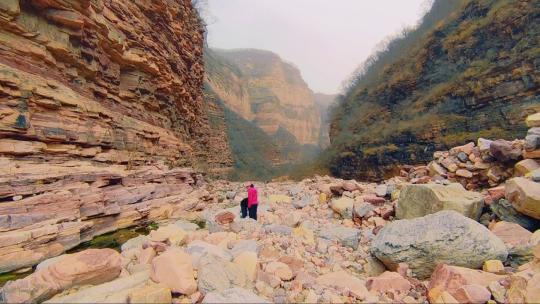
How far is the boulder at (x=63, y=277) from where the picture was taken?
8.53 feet

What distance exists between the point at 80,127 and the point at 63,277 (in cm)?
678

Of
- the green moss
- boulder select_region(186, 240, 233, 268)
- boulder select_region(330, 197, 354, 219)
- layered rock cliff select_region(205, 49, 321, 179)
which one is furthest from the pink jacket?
layered rock cliff select_region(205, 49, 321, 179)

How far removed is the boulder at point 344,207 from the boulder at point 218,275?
13.1 ft

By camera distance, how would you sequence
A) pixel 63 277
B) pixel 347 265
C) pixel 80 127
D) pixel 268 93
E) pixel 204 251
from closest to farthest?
pixel 63 277 → pixel 204 251 → pixel 347 265 → pixel 80 127 → pixel 268 93

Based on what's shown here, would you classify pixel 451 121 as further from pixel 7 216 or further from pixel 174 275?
pixel 7 216

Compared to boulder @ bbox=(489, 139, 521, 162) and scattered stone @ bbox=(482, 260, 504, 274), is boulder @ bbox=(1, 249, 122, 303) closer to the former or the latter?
scattered stone @ bbox=(482, 260, 504, 274)

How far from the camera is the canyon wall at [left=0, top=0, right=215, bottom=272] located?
18.9 feet

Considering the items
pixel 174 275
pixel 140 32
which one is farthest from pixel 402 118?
pixel 174 275

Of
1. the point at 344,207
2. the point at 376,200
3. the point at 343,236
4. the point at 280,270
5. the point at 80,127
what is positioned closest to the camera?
the point at 280,270

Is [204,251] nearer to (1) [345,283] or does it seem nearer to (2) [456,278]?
(1) [345,283]

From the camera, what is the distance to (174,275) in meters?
2.82

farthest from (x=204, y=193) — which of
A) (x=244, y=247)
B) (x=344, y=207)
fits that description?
(x=244, y=247)

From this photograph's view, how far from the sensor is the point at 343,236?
492 centimetres

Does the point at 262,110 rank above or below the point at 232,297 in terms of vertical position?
above
